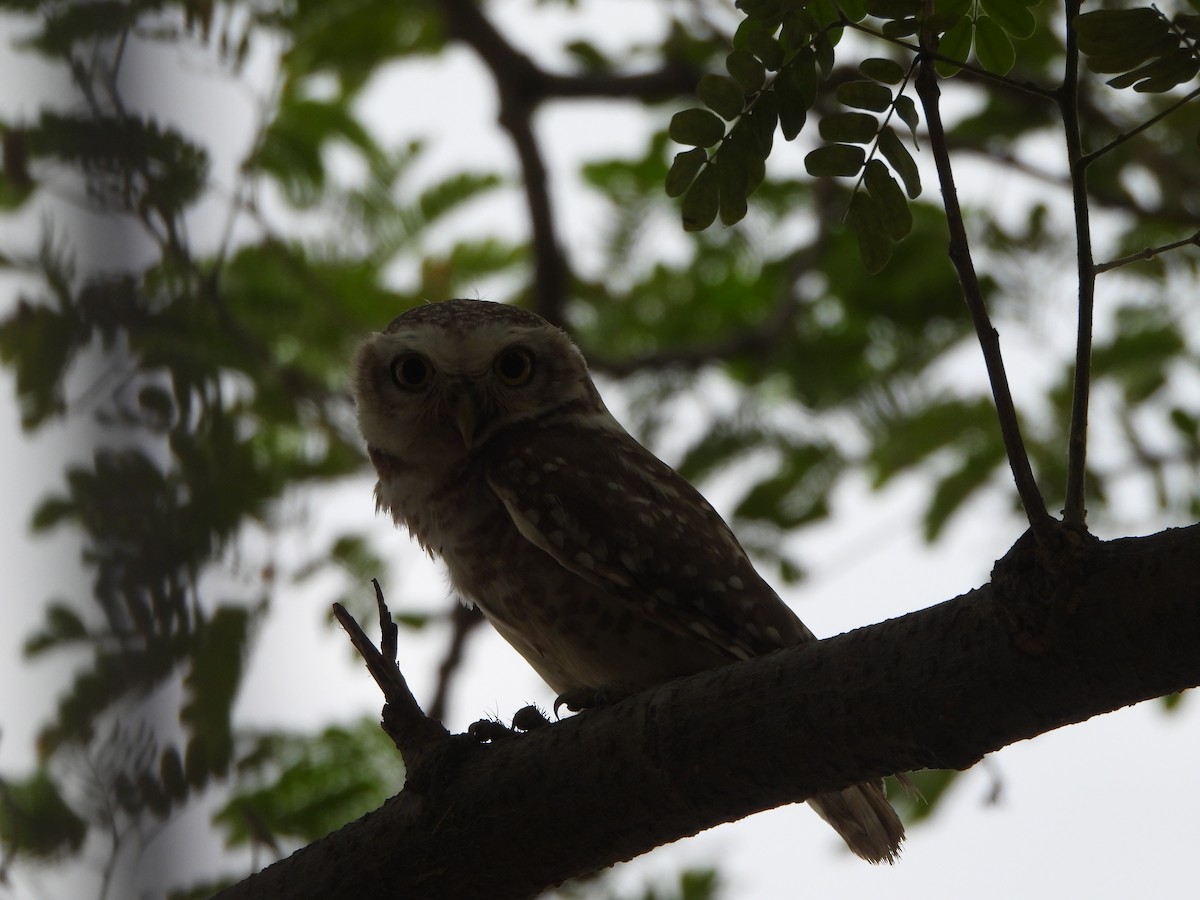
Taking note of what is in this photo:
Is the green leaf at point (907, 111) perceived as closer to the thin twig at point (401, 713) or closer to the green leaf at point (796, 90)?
the green leaf at point (796, 90)

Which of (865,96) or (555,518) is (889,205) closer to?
(865,96)

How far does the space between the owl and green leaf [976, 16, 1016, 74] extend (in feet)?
4.42

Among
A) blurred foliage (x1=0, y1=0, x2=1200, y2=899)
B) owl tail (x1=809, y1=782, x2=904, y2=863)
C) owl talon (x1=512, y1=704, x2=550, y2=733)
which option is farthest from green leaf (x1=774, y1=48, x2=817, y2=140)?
owl tail (x1=809, y1=782, x2=904, y2=863)

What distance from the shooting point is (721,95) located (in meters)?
1.98

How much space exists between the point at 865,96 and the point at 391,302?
322 cm

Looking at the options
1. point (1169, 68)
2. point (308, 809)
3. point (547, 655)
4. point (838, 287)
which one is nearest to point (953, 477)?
point (838, 287)

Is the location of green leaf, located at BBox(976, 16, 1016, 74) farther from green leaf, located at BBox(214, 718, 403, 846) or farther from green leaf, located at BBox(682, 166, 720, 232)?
green leaf, located at BBox(214, 718, 403, 846)

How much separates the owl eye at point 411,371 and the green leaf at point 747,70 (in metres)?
1.68

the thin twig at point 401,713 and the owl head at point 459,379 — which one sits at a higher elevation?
the owl head at point 459,379

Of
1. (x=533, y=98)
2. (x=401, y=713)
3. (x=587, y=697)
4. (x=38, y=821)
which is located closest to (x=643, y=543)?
(x=587, y=697)

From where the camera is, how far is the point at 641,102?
532 cm

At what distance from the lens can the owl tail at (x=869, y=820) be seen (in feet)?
9.91

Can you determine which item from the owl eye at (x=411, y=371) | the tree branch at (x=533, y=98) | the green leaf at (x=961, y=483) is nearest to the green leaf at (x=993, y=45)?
the owl eye at (x=411, y=371)

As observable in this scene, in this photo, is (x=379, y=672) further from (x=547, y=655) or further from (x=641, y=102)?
(x=641, y=102)
